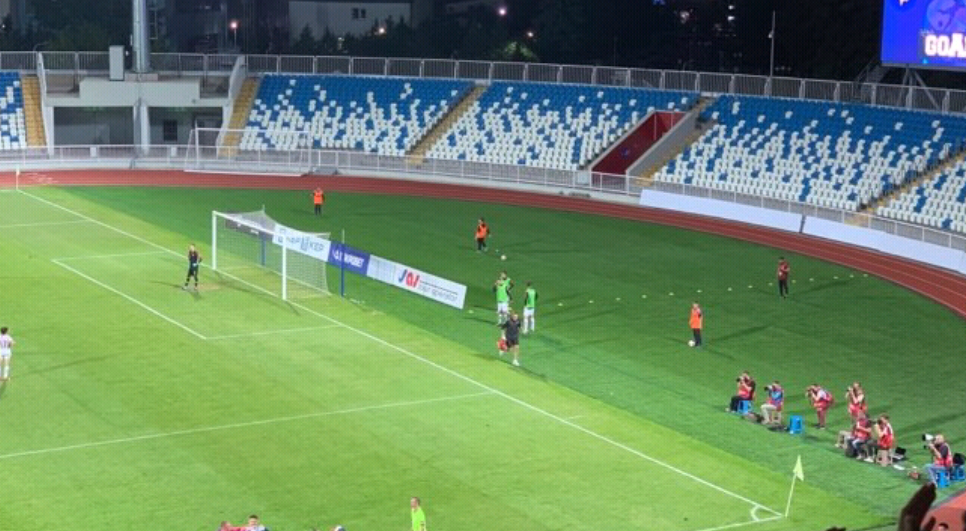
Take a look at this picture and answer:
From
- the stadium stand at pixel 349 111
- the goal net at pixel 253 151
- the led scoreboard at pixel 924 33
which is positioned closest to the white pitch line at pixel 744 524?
the led scoreboard at pixel 924 33

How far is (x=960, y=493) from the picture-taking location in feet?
82.9

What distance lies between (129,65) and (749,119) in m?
40.6

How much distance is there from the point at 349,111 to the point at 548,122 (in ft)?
36.7

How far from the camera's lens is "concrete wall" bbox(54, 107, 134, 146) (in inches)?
3009

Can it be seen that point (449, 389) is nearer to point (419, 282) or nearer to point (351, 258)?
point (419, 282)

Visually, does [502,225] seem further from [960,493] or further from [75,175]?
[960,493]

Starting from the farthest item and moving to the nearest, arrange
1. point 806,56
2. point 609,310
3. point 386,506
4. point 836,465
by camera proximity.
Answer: point 806,56
point 609,310
point 836,465
point 386,506

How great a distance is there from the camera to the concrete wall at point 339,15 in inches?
4592

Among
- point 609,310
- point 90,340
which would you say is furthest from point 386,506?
point 609,310

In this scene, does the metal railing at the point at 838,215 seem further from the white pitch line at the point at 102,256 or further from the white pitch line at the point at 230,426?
the white pitch line at the point at 102,256

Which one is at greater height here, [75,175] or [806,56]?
[806,56]

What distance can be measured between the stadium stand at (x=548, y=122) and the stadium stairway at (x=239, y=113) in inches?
401

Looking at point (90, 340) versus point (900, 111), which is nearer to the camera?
point (90, 340)

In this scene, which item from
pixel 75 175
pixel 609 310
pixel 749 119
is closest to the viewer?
pixel 609 310
